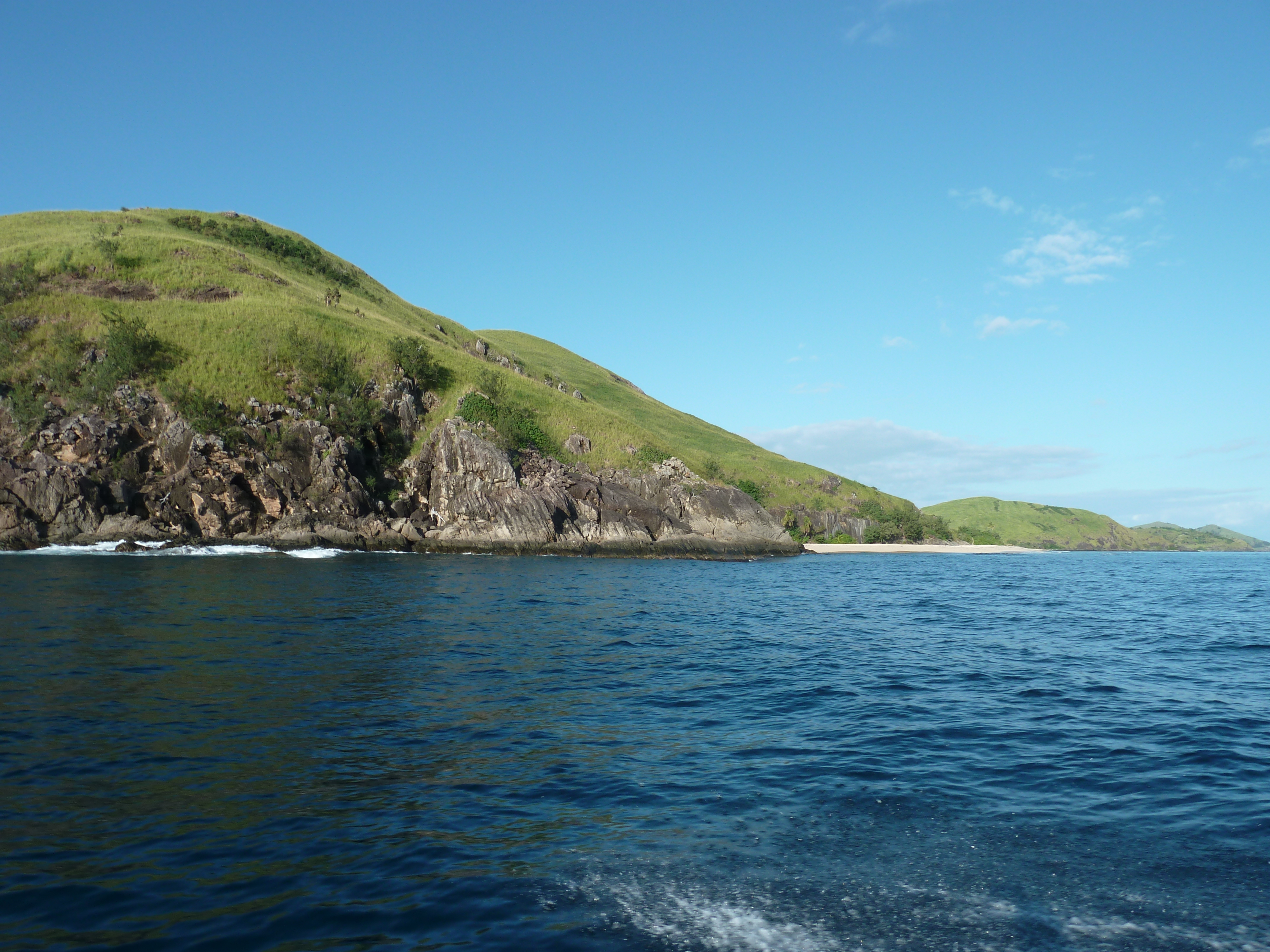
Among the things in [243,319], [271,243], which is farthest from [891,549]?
[271,243]

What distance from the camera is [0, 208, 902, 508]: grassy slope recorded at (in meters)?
80.4

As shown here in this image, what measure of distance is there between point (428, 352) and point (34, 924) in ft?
307

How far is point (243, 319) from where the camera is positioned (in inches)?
3474

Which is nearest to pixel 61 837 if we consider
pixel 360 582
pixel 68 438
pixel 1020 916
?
pixel 1020 916

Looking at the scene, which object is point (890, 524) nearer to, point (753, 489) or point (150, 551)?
point (753, 489)

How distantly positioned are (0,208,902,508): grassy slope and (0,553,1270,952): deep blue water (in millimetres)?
64366

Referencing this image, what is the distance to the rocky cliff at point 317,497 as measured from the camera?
62719 mm

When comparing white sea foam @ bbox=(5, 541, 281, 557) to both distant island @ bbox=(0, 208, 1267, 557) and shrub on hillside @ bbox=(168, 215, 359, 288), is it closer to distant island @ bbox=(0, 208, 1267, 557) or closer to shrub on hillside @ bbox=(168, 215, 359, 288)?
distant island @ bbox=(0, 208, 1267, 557)

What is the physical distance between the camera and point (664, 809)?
1041 centimetres

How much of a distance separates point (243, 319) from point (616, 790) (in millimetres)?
94119

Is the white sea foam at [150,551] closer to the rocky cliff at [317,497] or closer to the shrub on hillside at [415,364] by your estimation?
the rocky cliff at [317,497]

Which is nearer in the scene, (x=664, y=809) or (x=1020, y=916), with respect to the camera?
(x=1020, y=916)

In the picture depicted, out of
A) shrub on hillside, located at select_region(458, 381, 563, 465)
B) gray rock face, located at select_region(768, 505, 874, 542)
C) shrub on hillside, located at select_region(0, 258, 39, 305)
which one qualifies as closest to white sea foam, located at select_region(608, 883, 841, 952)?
shrub on hillside, located at select_region(458, 381, 563, 465)

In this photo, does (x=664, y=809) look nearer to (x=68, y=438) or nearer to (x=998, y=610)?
(x=998, y=610)
